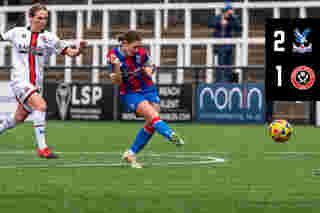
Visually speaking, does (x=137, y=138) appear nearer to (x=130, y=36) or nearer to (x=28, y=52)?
(x=130, y=36)

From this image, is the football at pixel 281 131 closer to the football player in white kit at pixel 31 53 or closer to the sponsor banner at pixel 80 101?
the football player in white kit at pixel 31 53

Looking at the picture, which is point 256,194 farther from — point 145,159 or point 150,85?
point 145,159

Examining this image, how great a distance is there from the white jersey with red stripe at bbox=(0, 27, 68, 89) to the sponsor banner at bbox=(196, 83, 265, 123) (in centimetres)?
1120

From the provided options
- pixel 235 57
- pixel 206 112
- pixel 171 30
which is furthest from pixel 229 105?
pixel 171 30

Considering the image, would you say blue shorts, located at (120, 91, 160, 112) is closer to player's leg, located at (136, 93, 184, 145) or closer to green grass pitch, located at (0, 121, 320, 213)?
player's leg, located at (136, 93, 184, 145)

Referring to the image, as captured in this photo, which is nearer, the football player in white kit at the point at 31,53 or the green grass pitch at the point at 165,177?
the green grass pitch at the point at 165,177

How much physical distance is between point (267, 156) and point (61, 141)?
185 inches

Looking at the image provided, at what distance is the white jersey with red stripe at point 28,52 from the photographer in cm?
1073

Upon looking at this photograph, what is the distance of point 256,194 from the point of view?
688cm

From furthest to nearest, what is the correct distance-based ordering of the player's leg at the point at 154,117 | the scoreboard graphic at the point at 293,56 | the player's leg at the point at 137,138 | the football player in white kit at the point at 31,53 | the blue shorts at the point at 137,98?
the football player in white kit at the point at 31,53 → the blue shorts at the point at 137,98 → the player's leg at the point at 137,138 → the scoreboard graphic at the point at 293,56 → the player's leg at the point at 154,117

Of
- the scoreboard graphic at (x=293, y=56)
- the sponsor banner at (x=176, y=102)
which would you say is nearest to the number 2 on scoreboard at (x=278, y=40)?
the scoreboard graphic at (x=293, y=56)

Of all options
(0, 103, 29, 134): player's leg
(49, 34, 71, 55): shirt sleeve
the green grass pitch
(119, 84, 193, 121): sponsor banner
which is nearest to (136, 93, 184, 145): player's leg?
the green grass pitch

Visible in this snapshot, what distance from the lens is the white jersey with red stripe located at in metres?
10.7

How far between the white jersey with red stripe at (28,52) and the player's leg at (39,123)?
0.26 metres
